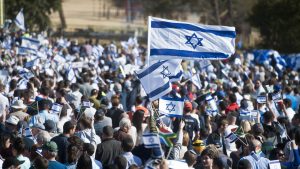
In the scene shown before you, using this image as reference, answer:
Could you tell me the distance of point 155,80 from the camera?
11969mm

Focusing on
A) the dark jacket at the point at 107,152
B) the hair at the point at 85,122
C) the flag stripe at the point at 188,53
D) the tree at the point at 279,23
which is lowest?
the dark jacket at the point at 107,152

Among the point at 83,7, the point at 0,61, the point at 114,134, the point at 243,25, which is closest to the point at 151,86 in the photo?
the point at 114,134

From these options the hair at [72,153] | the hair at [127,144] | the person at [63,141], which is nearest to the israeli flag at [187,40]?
the person at [63,141]

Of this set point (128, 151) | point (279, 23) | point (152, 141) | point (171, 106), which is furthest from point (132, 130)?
point (279, 23)

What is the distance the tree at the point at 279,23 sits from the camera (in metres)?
45.7

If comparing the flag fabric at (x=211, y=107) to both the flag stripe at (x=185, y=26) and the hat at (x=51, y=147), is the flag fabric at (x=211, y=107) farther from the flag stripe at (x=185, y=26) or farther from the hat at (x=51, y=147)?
the hat at (x=51, y=147)

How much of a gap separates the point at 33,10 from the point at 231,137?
4259 cm

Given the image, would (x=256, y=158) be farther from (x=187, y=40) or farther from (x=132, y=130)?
(x=132, y=130)

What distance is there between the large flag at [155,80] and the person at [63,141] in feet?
3.64

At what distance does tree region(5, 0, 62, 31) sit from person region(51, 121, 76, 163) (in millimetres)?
39620

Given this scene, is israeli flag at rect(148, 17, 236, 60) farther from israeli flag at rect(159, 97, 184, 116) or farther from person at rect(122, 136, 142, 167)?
person at rect(122, 136, 142, 167)

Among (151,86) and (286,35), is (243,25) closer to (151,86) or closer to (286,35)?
(286,35)

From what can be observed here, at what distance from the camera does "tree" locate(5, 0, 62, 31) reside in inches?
2057

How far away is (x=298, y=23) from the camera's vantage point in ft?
149
